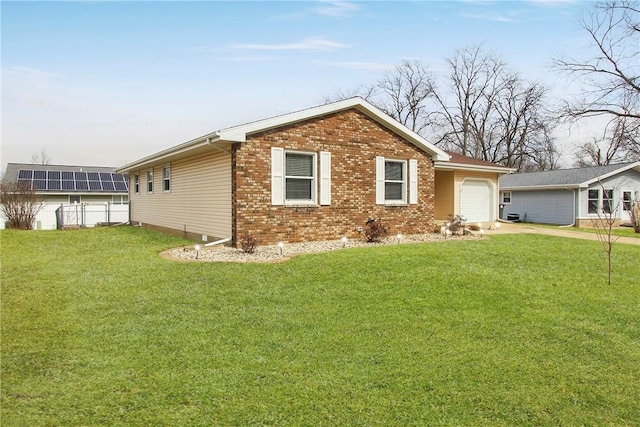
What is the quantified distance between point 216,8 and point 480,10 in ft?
22.0

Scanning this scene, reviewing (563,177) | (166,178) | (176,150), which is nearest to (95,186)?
(166,178)

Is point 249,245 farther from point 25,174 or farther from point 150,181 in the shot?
point 25,174

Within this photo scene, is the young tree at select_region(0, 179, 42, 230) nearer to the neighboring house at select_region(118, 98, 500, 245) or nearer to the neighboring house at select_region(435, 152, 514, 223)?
the neighboring house at select_region(118, 98, 500, 245)

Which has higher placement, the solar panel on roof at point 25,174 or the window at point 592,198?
the solar panel on roof at point 25,174

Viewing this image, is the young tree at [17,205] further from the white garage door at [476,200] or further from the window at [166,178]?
the white garage door at [476,200]

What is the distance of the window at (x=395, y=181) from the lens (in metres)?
13.7

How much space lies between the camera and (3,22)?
7266mm


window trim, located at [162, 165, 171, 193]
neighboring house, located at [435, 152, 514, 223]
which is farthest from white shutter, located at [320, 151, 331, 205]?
window trim, located at [162, 165, 171, 193]

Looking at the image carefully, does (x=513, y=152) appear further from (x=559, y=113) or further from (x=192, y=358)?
(x=192, y=358)

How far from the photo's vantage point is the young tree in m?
19.1

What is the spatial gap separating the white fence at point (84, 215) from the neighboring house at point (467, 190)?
59.1 ft

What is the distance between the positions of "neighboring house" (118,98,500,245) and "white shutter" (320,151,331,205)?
29mm

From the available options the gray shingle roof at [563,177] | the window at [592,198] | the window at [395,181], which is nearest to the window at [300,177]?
the window at [395,181]

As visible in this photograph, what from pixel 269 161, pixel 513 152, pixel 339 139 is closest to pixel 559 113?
pixel 513 152
